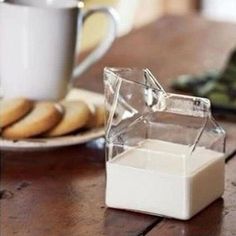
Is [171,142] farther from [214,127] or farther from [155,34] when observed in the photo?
[155,34]

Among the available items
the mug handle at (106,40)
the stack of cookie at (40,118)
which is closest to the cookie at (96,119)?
the stack of cookie at (40,118)

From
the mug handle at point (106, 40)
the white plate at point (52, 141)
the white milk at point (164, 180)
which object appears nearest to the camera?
the white milk at point (164, 180)

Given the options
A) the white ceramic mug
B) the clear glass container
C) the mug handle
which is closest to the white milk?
the clear glass container

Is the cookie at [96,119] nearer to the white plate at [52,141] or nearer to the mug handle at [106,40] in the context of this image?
the white plate at [52,141]

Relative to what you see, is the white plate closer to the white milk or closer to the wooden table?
the wooden table

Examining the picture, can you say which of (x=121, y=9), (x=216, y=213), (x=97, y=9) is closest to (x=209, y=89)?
(x=97, y=9)

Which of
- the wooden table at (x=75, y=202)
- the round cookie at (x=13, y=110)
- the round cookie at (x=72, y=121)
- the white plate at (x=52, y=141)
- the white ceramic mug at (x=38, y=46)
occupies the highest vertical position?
the white ceramic mug at (x=38, y=46)
